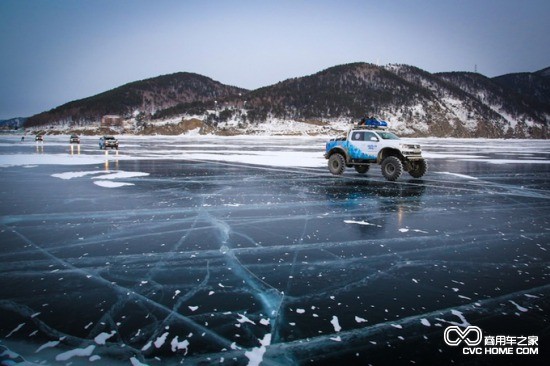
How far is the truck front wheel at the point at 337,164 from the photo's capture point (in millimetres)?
15352

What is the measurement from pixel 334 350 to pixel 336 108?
160m

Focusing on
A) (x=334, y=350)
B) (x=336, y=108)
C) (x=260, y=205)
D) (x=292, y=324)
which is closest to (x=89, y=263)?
(x=292, y=324)

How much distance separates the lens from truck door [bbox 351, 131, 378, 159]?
1449 centimetres

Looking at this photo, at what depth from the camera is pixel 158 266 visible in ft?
15.6

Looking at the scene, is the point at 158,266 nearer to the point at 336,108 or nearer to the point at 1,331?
the point at 1,331

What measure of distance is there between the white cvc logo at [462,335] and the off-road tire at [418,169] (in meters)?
11.8

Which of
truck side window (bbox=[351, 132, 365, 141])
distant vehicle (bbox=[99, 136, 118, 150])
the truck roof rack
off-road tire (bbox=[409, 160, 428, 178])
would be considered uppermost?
the truck roof rack

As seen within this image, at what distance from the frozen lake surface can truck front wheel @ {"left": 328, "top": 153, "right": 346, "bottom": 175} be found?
6304 mm

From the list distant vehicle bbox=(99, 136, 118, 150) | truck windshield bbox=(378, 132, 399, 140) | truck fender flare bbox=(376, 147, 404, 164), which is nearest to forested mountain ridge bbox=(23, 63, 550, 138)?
distant vehicle bbox=(99, 136, 118, 150)

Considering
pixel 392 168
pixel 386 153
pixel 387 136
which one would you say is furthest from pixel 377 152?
pixel 392 168

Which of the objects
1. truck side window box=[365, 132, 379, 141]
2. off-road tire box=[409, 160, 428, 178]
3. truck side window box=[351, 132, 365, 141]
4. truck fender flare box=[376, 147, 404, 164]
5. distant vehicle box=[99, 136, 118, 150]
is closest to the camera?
truck fender flare box=[376, 147, 404, 164]

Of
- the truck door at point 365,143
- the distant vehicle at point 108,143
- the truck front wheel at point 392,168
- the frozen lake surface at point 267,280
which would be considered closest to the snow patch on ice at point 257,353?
the frozen lake surface at point 267,280

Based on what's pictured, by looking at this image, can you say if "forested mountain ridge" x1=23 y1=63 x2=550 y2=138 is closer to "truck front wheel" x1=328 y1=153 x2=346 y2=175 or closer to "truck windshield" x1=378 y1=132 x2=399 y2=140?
"truck front wheel" x1=328 y1=153 x2=346 y2=175

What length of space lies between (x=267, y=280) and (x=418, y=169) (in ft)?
38.1
